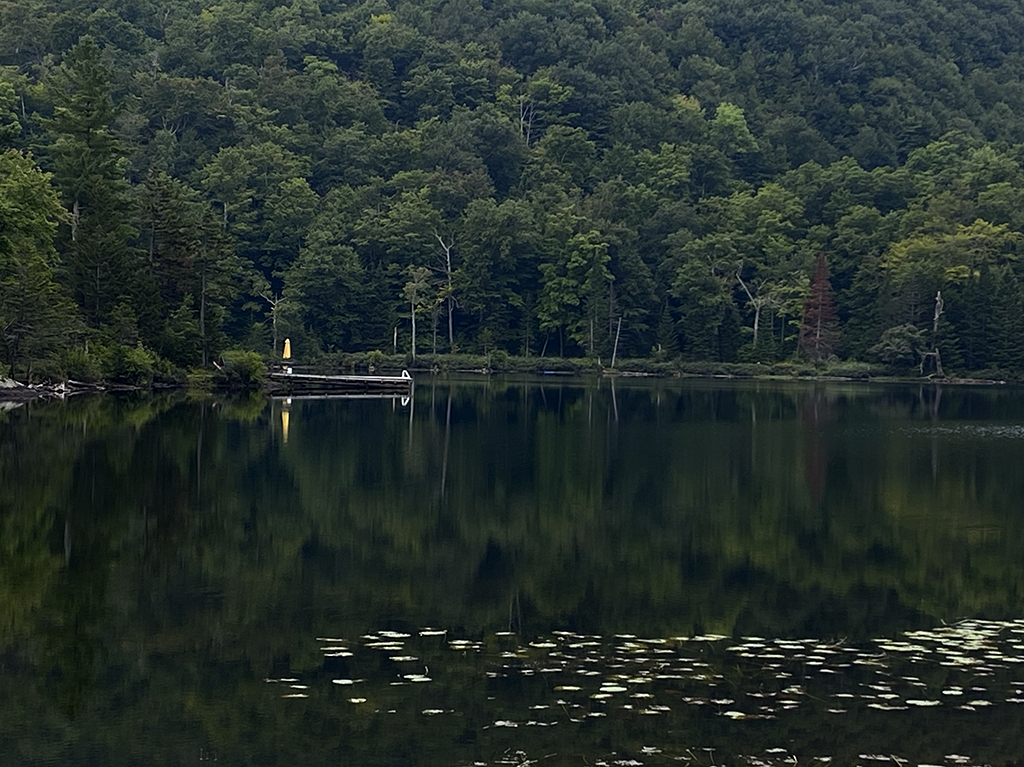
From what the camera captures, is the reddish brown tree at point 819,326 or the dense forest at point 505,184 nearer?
the dense forest at point 505,184

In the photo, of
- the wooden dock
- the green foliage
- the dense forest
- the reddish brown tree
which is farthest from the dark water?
the reddish brown tree

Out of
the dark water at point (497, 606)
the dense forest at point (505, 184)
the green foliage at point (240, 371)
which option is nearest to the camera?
the dark water at point (497, 606)

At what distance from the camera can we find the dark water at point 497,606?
13.0 m

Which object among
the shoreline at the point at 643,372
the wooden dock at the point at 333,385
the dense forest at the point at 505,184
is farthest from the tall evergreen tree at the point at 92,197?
the shoreline at the point at 643,372

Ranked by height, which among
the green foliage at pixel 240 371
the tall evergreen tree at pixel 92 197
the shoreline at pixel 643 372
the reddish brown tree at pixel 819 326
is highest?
the tall evergreen tree at pixel 92 197

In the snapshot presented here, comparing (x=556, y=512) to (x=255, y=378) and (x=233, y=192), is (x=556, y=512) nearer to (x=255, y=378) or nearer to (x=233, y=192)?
(x=255, y=378)

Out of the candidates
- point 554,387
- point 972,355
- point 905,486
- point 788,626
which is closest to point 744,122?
point 972,355

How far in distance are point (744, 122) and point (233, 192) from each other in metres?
64.9

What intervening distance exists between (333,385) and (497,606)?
2186 inches

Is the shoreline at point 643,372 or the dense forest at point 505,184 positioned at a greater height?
the dense forest at point 505,184

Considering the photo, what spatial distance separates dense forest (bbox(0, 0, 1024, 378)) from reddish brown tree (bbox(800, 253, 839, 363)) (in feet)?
0.94

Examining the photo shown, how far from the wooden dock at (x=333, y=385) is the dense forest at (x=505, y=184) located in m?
3.59

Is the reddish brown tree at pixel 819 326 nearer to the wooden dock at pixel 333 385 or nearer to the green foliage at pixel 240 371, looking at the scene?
the wooden dock at pixel 333 385

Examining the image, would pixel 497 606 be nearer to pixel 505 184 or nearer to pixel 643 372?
pixel 643 372
